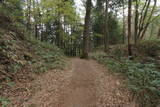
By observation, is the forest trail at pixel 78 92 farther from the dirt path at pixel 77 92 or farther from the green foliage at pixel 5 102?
the green foliage at pixel 5 102

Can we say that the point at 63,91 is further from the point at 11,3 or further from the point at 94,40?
the point at 94,40

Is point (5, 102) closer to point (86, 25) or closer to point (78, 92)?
point (78, 92)

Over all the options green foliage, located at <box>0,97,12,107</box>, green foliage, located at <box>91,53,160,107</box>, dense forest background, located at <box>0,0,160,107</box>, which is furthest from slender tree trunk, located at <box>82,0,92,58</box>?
green foliage, located at <box>0,97,12,107</box>

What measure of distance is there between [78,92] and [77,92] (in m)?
0.04

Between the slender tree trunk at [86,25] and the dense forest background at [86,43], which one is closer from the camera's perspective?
the dense forest background at [86,43]

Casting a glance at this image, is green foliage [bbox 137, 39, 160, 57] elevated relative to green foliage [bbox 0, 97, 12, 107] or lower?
→ elevated

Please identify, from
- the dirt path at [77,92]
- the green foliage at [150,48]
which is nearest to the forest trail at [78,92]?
the dirt path at [77,92]

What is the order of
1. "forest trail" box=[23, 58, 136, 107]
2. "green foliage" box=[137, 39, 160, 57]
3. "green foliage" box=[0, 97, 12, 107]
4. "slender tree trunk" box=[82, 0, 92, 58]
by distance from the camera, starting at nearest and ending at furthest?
"green foliage" box=[0, 97, 12, 107] < "forest trail" box=[23, 58, 136, 107] < "green foliage" box=[137, 39, 160, 57] < "slender tree trunk" box=[82, 0, 92, 58]

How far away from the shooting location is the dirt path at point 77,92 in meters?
3.83

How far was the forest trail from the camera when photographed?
3834 mm

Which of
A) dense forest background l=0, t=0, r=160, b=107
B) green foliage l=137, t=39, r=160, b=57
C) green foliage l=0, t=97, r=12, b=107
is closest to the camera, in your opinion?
green foliage l=0, t=97, r=12, b=107

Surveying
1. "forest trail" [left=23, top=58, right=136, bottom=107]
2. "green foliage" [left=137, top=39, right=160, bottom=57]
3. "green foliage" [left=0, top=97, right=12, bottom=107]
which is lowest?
"forest trail" [left=23, top=58, right=136, bottom=107]

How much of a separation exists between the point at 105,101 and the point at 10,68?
14.7ft

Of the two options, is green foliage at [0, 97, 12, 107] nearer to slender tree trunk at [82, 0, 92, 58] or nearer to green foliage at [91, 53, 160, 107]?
green foliage at [91, 53, 160, 107]
